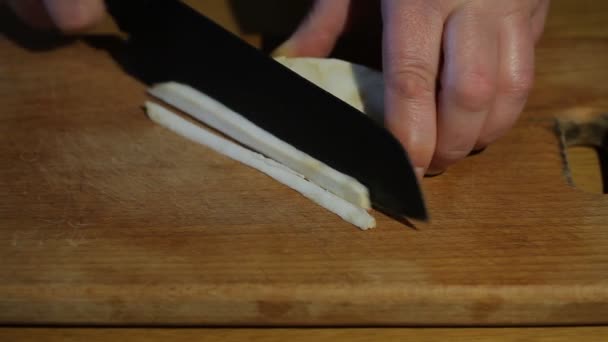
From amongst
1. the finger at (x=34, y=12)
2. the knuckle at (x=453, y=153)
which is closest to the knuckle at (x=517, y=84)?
the knuckle at (x=453, y=153)

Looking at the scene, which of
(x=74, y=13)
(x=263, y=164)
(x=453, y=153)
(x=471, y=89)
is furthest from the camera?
(x=74, y=13)

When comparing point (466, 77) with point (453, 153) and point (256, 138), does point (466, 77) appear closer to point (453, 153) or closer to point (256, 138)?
point (453, 153)

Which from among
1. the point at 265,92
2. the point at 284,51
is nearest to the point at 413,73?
the point at 265,92

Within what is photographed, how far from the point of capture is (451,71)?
126 cm

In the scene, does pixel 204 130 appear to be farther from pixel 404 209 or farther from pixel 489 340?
pixel 489 340

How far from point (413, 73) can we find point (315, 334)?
1.92 ft

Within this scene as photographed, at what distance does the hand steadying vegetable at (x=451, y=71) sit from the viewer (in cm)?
126

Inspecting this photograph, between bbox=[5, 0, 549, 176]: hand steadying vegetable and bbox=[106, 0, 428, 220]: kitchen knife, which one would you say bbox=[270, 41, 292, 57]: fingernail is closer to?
bbox=[106, 0, 428, 220]: kitchen knife

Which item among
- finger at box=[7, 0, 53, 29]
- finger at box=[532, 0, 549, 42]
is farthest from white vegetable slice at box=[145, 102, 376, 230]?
finger at box=[532, 0, 549, 42]

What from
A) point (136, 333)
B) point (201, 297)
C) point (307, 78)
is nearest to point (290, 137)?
point (307, 78)

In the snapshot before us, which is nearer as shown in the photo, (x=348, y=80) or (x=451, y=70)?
(x=451, y=70)

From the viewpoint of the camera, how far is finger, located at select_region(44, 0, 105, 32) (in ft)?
5.13

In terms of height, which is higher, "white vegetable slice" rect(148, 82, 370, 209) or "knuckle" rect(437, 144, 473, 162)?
"knuckle" rect(437, 144, 473, 162)

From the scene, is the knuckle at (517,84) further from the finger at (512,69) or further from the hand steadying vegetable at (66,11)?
the hand steadying vegetable at (66,11)
